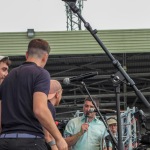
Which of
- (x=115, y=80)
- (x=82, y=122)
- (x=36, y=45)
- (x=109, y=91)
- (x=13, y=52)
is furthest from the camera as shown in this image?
(x=109, y=91)

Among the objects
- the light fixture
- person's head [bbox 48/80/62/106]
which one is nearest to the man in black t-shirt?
person's head [bbox 48/80/62/106]

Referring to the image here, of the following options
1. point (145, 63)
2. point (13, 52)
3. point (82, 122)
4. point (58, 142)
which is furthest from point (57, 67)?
point (58, 142)

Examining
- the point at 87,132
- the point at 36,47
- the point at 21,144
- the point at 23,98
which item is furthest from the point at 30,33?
the point at 21,144

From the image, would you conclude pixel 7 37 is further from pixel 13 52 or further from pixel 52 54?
pixel 52 54

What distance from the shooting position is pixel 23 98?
10.7ft

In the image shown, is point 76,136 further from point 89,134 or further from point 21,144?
point 21,144

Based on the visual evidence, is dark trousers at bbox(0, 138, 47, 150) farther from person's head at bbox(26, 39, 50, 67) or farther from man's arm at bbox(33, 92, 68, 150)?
person's head at bbox(26, 39, 50, 67)

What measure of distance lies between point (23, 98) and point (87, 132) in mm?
1751

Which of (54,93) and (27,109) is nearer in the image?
(27,109)

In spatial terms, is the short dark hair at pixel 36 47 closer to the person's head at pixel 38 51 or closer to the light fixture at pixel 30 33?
the person's head at pixel 38 51

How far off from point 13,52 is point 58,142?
26.5 ft

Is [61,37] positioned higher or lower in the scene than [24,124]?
higher

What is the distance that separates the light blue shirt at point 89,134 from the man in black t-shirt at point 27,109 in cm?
164

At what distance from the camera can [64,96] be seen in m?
13.1
